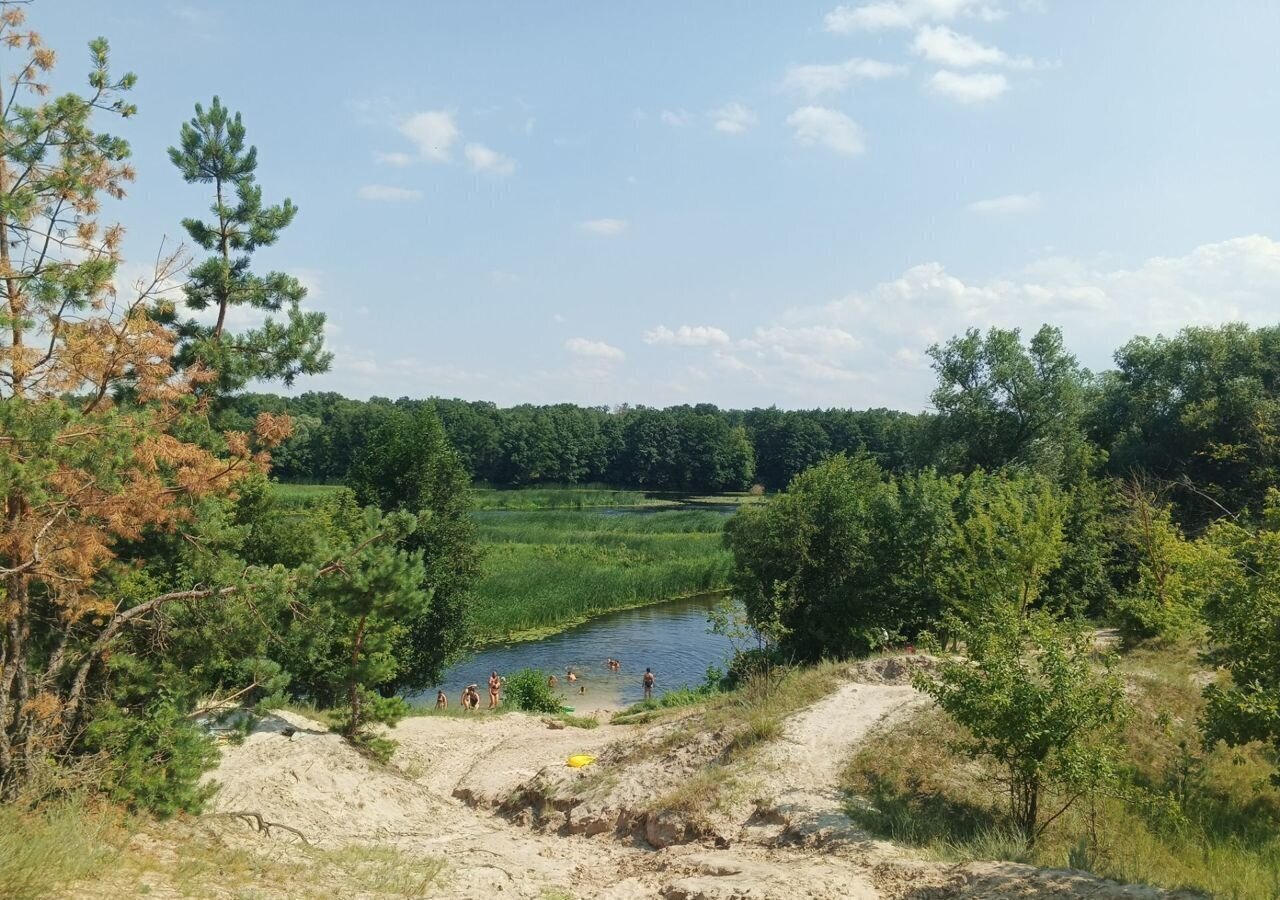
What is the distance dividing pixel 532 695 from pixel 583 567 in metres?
22.8

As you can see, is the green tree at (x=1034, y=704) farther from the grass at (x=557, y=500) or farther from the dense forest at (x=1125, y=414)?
the grass at (x=557, y=500)

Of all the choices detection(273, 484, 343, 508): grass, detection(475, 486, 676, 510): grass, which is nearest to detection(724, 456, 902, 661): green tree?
detection(273, 484, 343, 508): grass

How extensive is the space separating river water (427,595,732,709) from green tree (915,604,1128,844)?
17.9m

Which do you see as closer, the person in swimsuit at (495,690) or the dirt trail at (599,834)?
the dirt trail at (599,834)

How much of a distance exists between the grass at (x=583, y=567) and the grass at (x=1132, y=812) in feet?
62.3

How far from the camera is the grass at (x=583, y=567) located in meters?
39.3

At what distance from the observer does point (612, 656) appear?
3541 cm

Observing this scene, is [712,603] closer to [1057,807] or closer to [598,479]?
[1057,807]

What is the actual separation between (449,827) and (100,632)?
6299mm

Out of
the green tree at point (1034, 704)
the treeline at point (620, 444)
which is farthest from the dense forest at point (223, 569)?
the treeline at point (620, 444)

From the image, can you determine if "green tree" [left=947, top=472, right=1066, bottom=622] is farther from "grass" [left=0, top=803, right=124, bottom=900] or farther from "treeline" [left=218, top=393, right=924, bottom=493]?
"treeline" [left=218, top=393, right=924, bottom=493]

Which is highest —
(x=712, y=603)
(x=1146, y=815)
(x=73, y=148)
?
(x=73, y=148)

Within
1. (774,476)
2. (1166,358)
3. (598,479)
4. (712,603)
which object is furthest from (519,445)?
(1166,358)

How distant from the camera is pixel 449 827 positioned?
14086 millimetres
